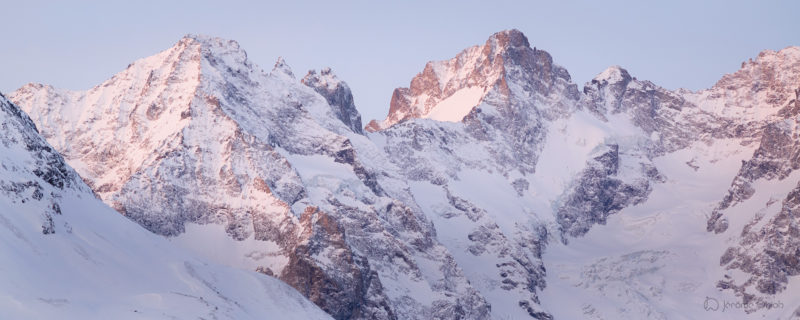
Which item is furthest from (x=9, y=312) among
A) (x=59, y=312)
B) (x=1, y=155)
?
(x=1, y=155)

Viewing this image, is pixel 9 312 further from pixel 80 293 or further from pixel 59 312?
pixel 80 293

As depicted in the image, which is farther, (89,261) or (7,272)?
(89,261)

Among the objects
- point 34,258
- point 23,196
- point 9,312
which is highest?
point 23,196

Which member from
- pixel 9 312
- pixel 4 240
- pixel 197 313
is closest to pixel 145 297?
pixel 197 313

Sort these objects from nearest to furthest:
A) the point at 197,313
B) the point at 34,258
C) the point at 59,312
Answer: the point at 59,312
the point at 34,258
the point at 197,313

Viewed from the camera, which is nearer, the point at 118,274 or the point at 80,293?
the point at 80,293

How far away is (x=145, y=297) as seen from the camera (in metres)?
187

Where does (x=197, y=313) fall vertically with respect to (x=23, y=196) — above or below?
below

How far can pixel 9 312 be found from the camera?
153500 mm

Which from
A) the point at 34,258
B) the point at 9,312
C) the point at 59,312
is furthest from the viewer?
the point at 34,258

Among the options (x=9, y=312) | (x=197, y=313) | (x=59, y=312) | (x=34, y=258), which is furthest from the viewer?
(x=197, y=313)

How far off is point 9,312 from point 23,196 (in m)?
41.8

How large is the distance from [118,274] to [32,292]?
30324 millimetres

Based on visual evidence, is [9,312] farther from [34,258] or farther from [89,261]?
[89,261]
